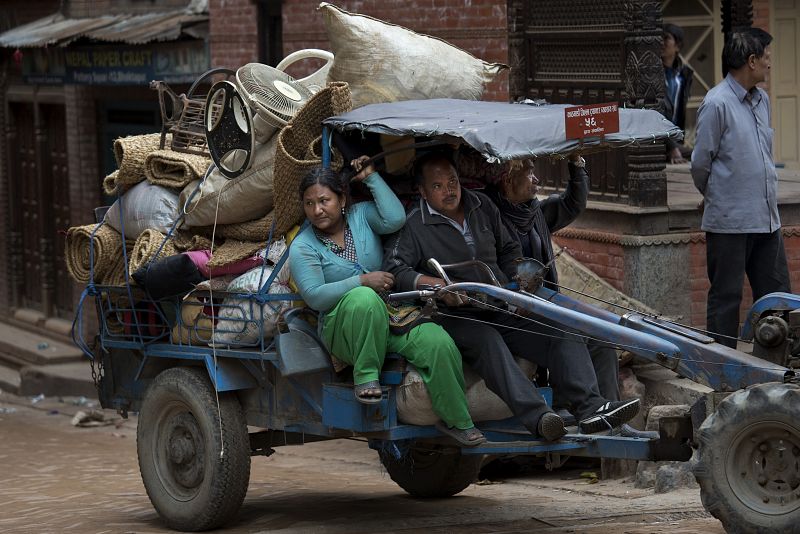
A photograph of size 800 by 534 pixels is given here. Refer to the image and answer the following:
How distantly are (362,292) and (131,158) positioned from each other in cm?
211

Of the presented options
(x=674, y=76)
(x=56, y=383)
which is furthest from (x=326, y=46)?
(x=56, y=383)

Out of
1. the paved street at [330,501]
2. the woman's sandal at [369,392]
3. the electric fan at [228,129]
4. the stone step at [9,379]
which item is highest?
the electric fan at [228,129]

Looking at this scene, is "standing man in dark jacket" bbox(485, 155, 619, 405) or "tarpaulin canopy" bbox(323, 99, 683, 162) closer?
"tarpaulin canopy" bbox(323, 99, 683, 162)

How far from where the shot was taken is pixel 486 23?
12008mm

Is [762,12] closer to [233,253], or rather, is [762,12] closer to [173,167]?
[173,167]

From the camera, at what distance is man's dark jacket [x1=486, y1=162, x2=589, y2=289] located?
290 inches

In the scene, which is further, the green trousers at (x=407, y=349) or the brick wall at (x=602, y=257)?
the brick wall at (x=602, y=257)

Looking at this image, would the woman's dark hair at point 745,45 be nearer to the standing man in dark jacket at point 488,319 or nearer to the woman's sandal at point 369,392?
the standing man in dark jacket at point 488,319

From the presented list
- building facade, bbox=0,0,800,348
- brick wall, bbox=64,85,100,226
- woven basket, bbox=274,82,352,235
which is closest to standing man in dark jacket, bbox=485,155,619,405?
woven basket, bbox=274,82,352,235

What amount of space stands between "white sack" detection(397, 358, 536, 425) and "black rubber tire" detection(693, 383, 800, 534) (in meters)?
1.12

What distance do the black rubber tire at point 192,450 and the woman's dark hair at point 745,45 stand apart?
140 inches

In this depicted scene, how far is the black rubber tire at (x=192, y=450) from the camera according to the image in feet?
24.8

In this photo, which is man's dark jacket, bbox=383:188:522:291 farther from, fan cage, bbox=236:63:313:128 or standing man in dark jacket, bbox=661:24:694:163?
standing man in dark jacket, bbox=661:24:694:163

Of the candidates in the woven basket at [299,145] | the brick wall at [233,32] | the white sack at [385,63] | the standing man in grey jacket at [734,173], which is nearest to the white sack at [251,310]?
the woven basket at [299,145]
